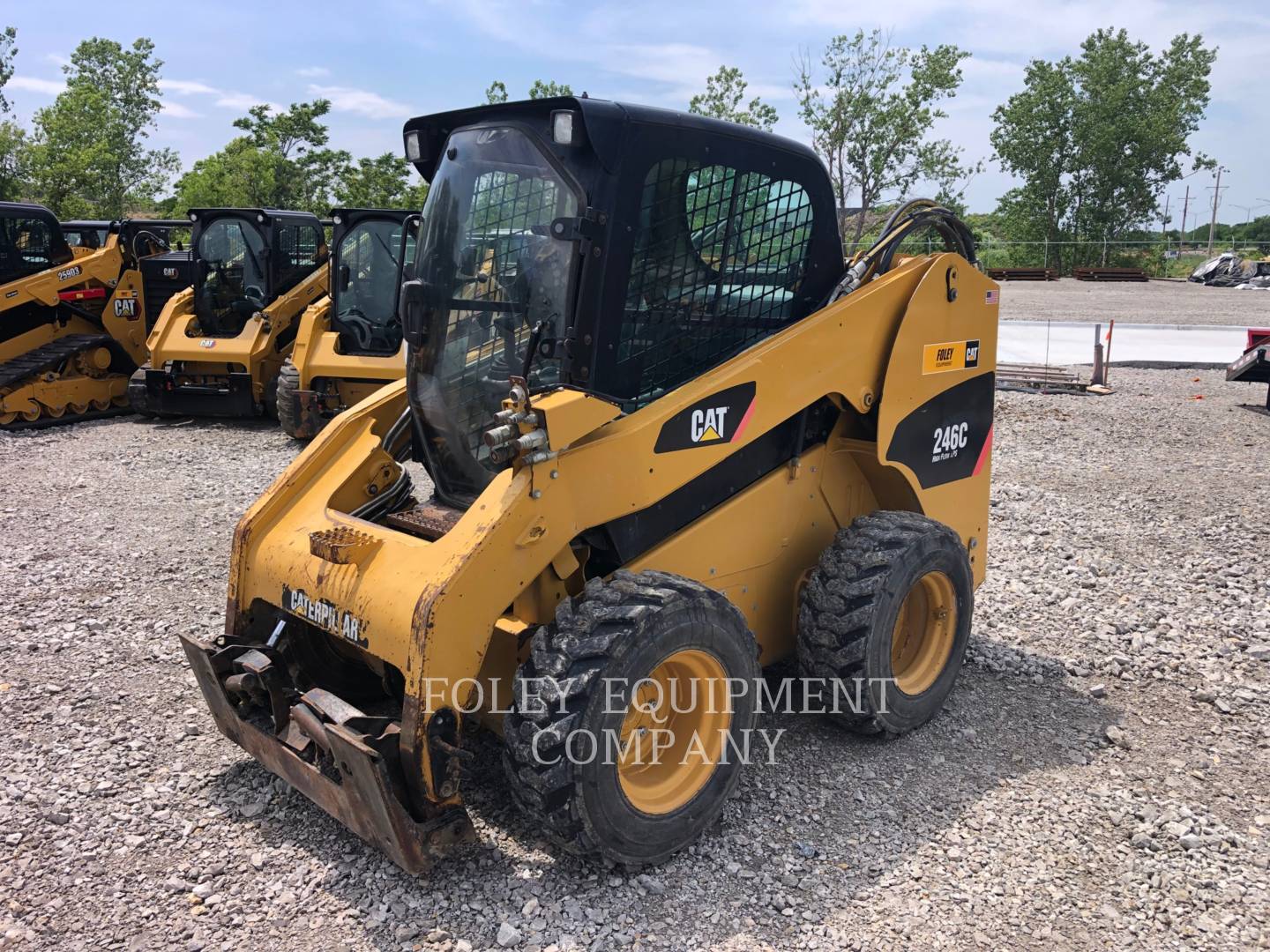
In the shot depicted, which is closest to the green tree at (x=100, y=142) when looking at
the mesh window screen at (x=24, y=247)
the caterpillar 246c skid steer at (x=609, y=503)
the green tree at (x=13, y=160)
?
the green tree at (x=13, y=160)

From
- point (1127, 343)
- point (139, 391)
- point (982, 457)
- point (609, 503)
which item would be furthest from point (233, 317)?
point (1127, 343)

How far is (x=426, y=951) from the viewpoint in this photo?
2738 mm

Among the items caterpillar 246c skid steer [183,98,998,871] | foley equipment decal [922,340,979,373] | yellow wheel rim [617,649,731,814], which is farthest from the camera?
foley equipment decal [922,340,979,373]

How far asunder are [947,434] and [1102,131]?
44748 millimetres

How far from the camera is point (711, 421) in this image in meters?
3.36

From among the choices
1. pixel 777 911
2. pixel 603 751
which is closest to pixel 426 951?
pixel 603 751

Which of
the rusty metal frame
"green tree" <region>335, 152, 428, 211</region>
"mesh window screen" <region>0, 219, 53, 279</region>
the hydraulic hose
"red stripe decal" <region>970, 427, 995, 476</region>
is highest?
"green tree" <region>335, 152, 428, 211</region>

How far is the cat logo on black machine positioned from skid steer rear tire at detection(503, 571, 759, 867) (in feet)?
1.58

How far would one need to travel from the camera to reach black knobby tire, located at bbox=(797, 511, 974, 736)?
142 inches

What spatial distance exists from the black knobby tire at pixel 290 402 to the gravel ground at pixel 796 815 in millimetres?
3541

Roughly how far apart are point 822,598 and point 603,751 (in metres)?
1.23

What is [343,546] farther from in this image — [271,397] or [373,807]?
[271,397]

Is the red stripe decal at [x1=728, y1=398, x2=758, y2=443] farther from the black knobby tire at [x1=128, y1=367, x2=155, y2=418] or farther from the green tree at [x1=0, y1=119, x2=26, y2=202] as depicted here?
the green tree at [x1=0, y1=119, x2=26, y2=202]

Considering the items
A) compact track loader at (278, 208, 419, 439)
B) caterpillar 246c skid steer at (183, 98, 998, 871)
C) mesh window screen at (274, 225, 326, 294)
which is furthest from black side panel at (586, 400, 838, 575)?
mesh window screen at (274, 225, 326, 294)
